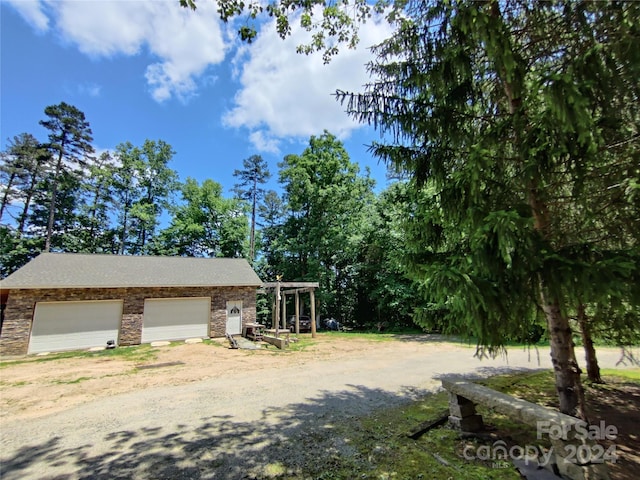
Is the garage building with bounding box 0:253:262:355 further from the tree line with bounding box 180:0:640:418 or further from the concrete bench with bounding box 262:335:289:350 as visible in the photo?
the tree line with bounding box 180:0:640:418

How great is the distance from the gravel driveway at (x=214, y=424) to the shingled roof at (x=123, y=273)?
7067 millimetres

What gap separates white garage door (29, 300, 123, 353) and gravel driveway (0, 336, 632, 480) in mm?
6750

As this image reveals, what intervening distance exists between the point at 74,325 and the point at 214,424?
38.1ft

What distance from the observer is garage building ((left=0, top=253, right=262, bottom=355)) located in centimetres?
1159

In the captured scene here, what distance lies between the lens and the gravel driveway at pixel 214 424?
130 inches

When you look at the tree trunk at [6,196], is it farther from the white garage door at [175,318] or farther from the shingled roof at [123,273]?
the white garage door at [175,318]

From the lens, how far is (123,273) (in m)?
14.0

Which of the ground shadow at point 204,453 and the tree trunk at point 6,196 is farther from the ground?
the tree trunk at point 6,196

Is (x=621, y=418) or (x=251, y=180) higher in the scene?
(x=251, y=180)

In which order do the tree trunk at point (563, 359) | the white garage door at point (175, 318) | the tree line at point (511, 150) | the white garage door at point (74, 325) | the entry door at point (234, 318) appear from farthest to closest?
the entry door at point (234, 318) → the white garage door at point (175, 318) → the white garage door at point (74, 325) → the tree trunk at point (563, 359) → the tree line at point (511, 150)

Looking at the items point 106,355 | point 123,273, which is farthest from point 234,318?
point 106,355

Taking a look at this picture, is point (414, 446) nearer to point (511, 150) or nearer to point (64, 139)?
point (511, 150)

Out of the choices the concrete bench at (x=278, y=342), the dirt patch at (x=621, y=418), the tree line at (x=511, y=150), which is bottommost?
the dirt patch at (x=621, y=418)

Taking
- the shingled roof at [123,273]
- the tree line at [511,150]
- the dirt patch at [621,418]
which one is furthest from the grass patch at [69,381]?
the dirt patch at [621,418]
